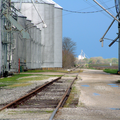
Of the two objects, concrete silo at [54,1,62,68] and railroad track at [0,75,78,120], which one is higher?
concrete silo at [54,1,62,68]

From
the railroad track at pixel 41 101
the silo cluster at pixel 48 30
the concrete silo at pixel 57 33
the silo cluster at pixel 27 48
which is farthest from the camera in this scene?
the concrete silo at pixel 57 33

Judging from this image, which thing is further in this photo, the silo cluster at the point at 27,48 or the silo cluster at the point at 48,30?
the silo cluster at the point at 48,30

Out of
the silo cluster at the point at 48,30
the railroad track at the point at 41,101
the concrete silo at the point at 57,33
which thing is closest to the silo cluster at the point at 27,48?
the silo cluster at the point at 48,30

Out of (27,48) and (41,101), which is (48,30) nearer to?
(27,48)

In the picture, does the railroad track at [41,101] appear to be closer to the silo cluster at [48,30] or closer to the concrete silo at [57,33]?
the silo cluster at [48,30]

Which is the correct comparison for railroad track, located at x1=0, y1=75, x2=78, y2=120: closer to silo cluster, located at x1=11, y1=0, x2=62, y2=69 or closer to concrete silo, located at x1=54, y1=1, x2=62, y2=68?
silo cluster, located at x1=11, y1=0, x2=62, y2=69

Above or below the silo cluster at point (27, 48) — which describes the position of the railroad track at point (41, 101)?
below

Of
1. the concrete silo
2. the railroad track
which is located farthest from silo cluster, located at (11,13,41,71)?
the railroad track

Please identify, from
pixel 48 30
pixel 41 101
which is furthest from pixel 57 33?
pixel 41 101

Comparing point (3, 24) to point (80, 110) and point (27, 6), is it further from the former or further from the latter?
point (27, 6)

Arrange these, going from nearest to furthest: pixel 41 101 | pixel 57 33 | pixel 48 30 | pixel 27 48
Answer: pixel 41 101 < pixel 27 48 < pixel 48 30 < pixel 57 33

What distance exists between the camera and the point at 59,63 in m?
55.8

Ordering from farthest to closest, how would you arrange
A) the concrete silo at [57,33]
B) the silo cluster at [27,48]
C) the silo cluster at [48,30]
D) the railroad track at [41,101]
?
the concrete silo at [57,33] → the silo cluster at [48,30] → the silo cluster at [27,48] → the railroad track at [41,101]

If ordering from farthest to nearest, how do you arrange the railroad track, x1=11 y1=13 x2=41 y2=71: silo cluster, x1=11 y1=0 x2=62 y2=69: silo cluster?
x1=11 y1=0 x2=62 y2=69: silo cluster < x1=11 y1=13 x2=41 y2=71: silo cluster < the railroad track
